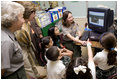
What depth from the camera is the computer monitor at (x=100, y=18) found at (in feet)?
5.11

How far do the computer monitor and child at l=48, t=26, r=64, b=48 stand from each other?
2.13ft

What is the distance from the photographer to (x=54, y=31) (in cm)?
216

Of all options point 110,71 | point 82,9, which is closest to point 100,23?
point 110,71

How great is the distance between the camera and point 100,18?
164 cm

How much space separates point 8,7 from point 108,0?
2493 mm

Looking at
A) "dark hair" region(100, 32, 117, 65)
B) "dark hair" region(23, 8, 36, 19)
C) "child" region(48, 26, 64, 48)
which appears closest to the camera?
"dark hair" region(100, 32, 117, 65)

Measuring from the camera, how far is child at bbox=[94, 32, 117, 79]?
4.14ft

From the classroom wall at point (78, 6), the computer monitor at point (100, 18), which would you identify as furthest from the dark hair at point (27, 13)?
the classroom wall at point (78, 6)

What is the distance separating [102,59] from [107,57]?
0.06 m

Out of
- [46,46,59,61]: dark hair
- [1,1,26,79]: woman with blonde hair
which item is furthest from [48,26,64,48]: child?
[1,1,26,79]: woman with blonde hair

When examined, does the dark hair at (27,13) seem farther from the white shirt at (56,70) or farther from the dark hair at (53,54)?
the white shirt at (56,70)

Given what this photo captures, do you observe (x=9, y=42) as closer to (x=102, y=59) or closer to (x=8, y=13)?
(x=8, y=13)

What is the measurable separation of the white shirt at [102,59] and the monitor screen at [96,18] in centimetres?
53

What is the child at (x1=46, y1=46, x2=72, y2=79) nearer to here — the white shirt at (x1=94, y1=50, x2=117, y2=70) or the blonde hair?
the white shirt at (x1=94, y1=50, x2=117, y2=70)
